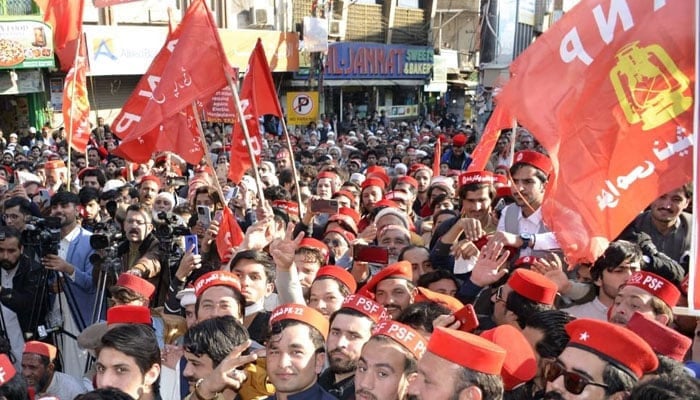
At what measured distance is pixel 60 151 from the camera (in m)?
15.4

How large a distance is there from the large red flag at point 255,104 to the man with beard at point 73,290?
5.73 ft

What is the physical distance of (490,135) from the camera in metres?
5.07

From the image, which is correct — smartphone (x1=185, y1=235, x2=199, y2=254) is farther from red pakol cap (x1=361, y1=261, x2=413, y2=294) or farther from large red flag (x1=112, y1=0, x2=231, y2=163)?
large red flag (x1=112, y1=0, x2=231, y2=163)

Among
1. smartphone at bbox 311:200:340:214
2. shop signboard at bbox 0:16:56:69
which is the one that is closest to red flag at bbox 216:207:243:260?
smartphone at bbox 311:200:340:214

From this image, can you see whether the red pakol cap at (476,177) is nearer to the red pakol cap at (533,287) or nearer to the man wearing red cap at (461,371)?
the red pakol cap at (533,287)

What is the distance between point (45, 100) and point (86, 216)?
13.9m

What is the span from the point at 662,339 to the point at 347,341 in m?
1.38

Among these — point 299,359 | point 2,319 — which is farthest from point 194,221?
point 299,359

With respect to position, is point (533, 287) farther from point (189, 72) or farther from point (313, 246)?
point (189, 72)

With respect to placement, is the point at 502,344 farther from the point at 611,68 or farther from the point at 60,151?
the point at 60,151

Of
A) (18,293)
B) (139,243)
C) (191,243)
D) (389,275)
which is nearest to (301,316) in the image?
(389,275)

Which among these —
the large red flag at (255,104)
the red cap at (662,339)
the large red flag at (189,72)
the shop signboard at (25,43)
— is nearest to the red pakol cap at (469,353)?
the red cap at (662,339)

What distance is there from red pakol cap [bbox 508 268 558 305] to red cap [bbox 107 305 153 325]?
194 cm

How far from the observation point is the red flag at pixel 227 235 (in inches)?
236
